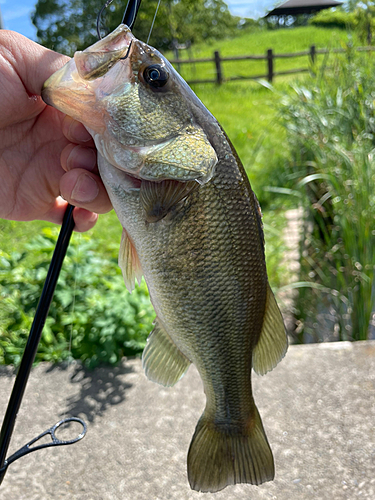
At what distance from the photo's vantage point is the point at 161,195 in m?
1.16

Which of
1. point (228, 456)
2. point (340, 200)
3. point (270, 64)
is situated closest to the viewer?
point (228, 456)

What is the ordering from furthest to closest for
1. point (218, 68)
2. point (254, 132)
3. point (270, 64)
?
point (270, 64)
point (218, 68)
point (254, 132)

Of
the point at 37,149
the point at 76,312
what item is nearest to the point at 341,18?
the point at 76,312

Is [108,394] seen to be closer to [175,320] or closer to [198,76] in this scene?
[175,320]

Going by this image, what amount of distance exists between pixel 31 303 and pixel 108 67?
2.17m

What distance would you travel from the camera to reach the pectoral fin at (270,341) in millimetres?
1381

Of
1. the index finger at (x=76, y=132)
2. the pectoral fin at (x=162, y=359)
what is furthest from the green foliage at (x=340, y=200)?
the index finger at (x=76, y=132)

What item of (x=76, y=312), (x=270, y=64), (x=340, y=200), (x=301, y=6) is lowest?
(x=76, y=312)

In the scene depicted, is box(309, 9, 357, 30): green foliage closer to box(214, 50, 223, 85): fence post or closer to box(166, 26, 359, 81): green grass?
box(166, 26, 359, 81): green grass

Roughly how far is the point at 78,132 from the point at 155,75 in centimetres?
44

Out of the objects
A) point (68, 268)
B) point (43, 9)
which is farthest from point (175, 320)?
point (43, 9)

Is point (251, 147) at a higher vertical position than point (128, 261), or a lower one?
higher

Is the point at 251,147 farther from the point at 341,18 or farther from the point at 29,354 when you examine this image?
the point at 29,354

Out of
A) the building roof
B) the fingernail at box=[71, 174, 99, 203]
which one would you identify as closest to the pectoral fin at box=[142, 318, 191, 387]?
the fingernail at box=[71, 174, 99, 203]
